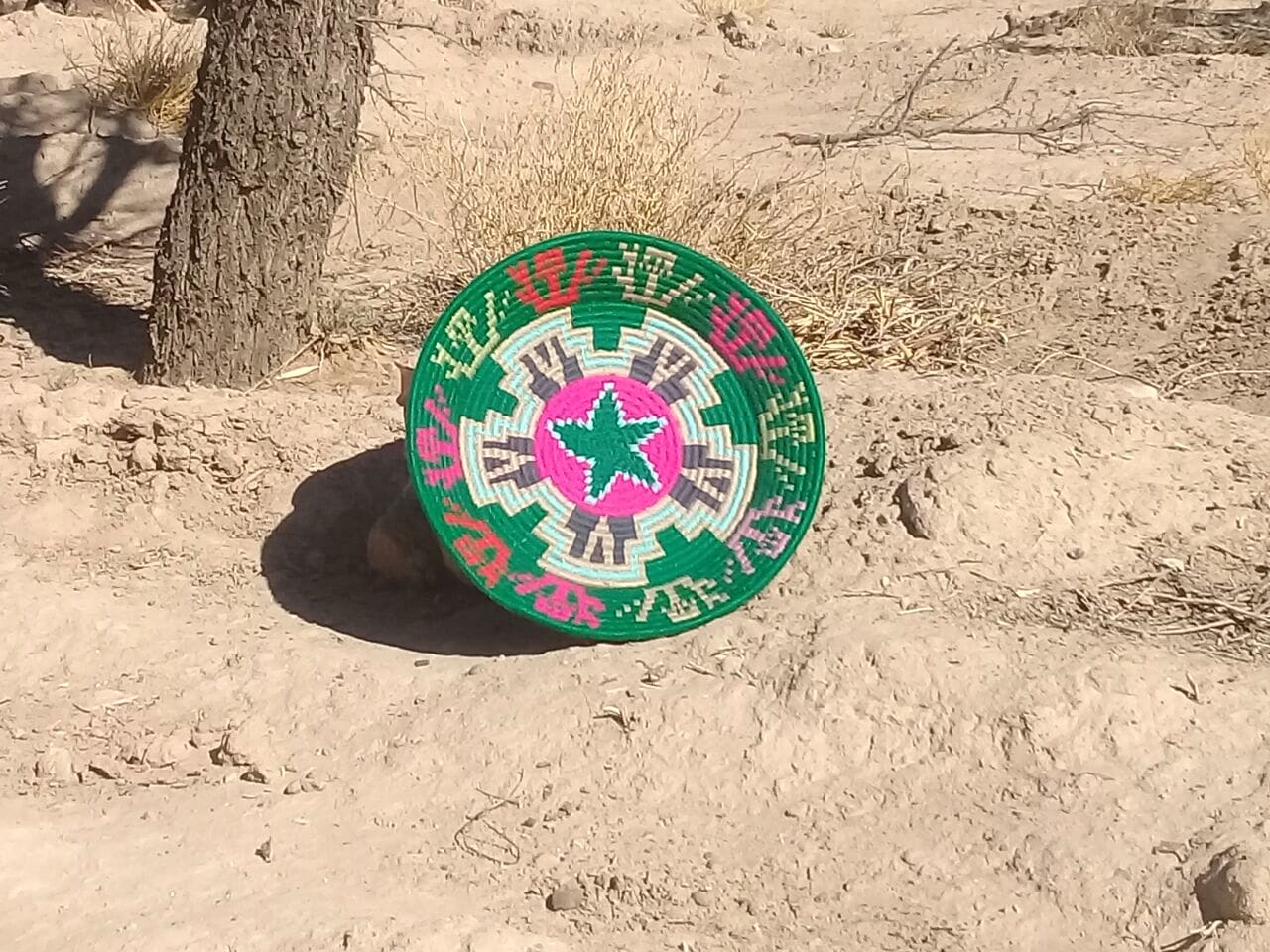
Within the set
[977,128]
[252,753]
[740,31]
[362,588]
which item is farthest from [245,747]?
[740,31]

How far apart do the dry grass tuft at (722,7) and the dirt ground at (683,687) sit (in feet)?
20.4

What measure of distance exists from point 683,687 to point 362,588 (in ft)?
3.40

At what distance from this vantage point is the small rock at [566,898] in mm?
2725

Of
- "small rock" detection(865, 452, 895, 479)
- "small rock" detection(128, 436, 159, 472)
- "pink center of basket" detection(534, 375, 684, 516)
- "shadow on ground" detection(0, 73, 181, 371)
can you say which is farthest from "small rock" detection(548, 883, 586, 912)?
"shadow on ground" detection(0, 73, 181, 371)

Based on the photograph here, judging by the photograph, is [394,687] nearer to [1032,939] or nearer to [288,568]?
[288,568]

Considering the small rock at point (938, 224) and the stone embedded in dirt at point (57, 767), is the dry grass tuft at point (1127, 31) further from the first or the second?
the stone embedded in dirt at point (57, 767)

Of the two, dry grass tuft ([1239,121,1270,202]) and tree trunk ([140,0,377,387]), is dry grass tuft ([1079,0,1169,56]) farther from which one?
tree trunk ([140,0,377,387])

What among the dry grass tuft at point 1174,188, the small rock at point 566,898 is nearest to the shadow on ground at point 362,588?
the small rock at point 566,898

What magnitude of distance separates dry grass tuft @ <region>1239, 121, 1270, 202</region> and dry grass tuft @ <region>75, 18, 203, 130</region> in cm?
426

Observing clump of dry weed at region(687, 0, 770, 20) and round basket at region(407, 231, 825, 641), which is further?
clump of dry weed at region(687, 0, 770, 20)

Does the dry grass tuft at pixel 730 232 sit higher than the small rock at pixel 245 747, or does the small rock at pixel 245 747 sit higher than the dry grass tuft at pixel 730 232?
the dry grass tuft at pixel 730 232

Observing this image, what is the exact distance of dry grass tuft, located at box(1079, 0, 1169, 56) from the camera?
338 inches

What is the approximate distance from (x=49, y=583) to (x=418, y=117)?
4.73 meters

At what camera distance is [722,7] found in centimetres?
1112
